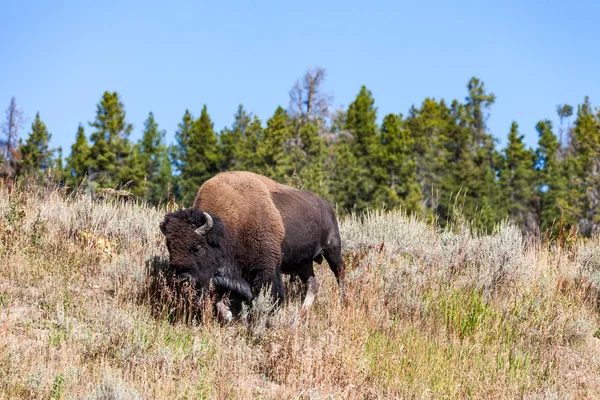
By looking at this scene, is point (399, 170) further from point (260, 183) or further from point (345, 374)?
point (345, 374)

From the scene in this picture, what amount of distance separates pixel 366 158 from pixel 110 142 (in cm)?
1825

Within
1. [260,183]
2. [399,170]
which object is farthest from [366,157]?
[260,183]

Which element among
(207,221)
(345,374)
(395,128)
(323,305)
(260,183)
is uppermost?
(395,128)

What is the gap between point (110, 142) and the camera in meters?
40.1

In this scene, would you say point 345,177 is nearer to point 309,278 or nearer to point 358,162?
point 358,162

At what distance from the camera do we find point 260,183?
7.32 m

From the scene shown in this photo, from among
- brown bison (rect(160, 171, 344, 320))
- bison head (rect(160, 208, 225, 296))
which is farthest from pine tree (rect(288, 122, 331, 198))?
bison head (rect(160, 208, 225, 296))

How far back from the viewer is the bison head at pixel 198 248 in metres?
6.12

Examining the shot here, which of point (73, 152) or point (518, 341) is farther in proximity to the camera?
point (73, 152)

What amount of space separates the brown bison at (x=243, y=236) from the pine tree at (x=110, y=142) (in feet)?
112

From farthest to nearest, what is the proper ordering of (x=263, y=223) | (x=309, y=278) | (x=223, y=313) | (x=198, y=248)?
(x=309, y=278) < (x=263, y=223) < (x=223, y=313) < (x=198, y=248)

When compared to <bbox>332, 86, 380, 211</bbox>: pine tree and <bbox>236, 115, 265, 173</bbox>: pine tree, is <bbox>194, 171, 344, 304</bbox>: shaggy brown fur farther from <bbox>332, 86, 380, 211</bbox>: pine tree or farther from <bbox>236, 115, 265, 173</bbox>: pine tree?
<bbox>236, 115, 265, 173</bbox>: pine tree

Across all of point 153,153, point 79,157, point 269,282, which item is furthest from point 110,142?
point 269,282

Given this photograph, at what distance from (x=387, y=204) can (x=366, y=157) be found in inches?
134
